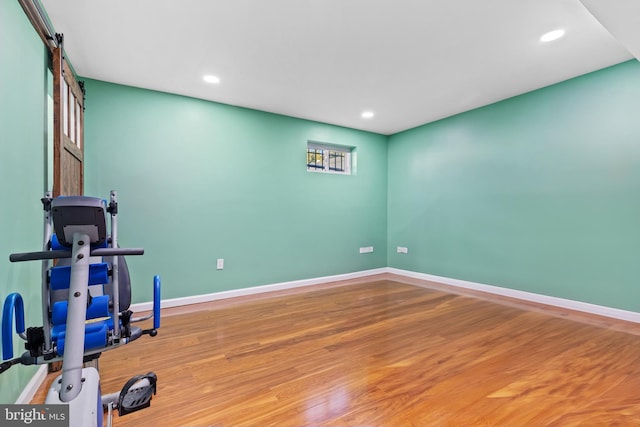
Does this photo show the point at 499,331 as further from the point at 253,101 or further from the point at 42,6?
the point at 42,6

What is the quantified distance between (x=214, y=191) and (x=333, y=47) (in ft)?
7.42

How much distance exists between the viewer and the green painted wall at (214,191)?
3.24m

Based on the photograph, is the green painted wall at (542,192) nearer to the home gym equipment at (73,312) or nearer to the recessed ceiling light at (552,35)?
the recessed ceiling light at (552,35)

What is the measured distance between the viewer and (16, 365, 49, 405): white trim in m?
1.63

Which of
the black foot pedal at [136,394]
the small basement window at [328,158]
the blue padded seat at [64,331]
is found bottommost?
the black foot pedal at [136,394]

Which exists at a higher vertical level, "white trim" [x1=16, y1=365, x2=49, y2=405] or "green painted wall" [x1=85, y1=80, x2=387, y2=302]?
"green painted wall" [x1=85, y1=80, x2=387, y2=302]

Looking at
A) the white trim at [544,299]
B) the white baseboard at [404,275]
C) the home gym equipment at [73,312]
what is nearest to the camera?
the home gym equipment at [73,312]

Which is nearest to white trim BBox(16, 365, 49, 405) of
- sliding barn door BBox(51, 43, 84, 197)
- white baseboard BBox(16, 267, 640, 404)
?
white baseboard BBox(16, 267, 640, 404)

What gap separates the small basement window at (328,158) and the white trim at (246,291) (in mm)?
1777

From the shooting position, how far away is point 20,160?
5.56 feet

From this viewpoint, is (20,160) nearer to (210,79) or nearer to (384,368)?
(210,79)

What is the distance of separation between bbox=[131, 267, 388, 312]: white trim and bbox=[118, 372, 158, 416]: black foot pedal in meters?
1.95

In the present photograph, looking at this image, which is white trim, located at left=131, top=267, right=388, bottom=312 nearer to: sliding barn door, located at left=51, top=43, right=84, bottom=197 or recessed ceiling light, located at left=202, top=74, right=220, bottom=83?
sliding barn door, located at left=51, top=43, right=84, bottom=197

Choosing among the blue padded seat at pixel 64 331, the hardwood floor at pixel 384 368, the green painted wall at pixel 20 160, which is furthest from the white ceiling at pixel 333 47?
the hardwood floor at pixel 384 368
